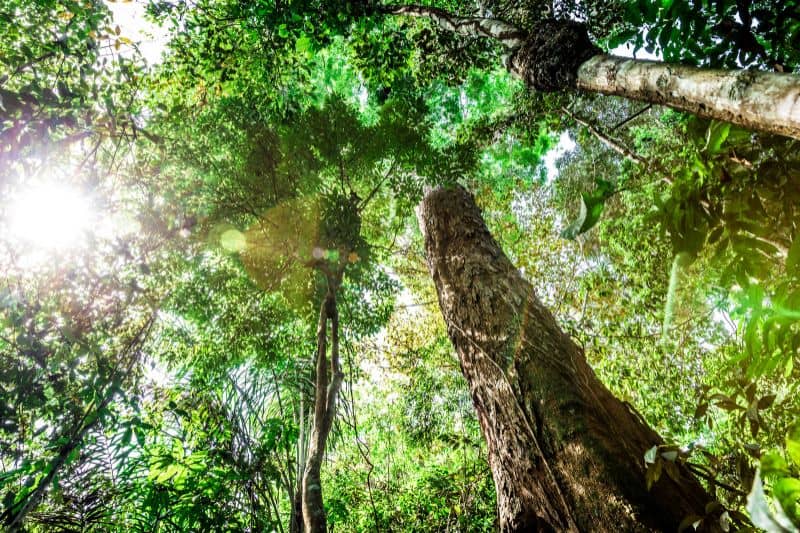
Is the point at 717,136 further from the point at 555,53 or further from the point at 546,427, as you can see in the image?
the point at 546,427

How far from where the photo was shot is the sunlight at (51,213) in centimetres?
216

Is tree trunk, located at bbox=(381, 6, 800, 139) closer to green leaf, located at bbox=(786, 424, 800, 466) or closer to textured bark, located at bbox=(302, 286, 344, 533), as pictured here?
green leaf, located at bbox=(786, 424, 800, 466)

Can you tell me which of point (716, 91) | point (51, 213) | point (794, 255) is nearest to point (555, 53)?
point (716, 91)

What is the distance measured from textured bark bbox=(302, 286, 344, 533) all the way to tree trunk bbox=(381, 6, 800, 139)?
2097 millimetres

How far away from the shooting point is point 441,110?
7504 millimetres

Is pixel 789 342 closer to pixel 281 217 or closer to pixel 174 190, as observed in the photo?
pixel 281 217

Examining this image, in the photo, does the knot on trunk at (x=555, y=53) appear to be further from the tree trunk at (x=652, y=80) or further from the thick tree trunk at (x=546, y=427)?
the thick tree trunk at (x=546, y=427)

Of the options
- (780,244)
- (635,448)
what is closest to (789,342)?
(780,244)

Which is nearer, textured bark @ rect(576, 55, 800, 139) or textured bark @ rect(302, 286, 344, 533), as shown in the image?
textured bark @ rect(576, 55, 800, 139)

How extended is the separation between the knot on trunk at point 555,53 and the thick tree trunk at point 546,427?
1300mm

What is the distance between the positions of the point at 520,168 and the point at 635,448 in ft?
21.4

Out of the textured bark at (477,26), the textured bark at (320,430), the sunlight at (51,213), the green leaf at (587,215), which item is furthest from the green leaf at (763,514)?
the sunlight at (51,213)

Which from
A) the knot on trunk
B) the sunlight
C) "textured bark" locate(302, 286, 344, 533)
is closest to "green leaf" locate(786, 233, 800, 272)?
the knot on trunk

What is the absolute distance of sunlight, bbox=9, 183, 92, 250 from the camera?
2.16 m
